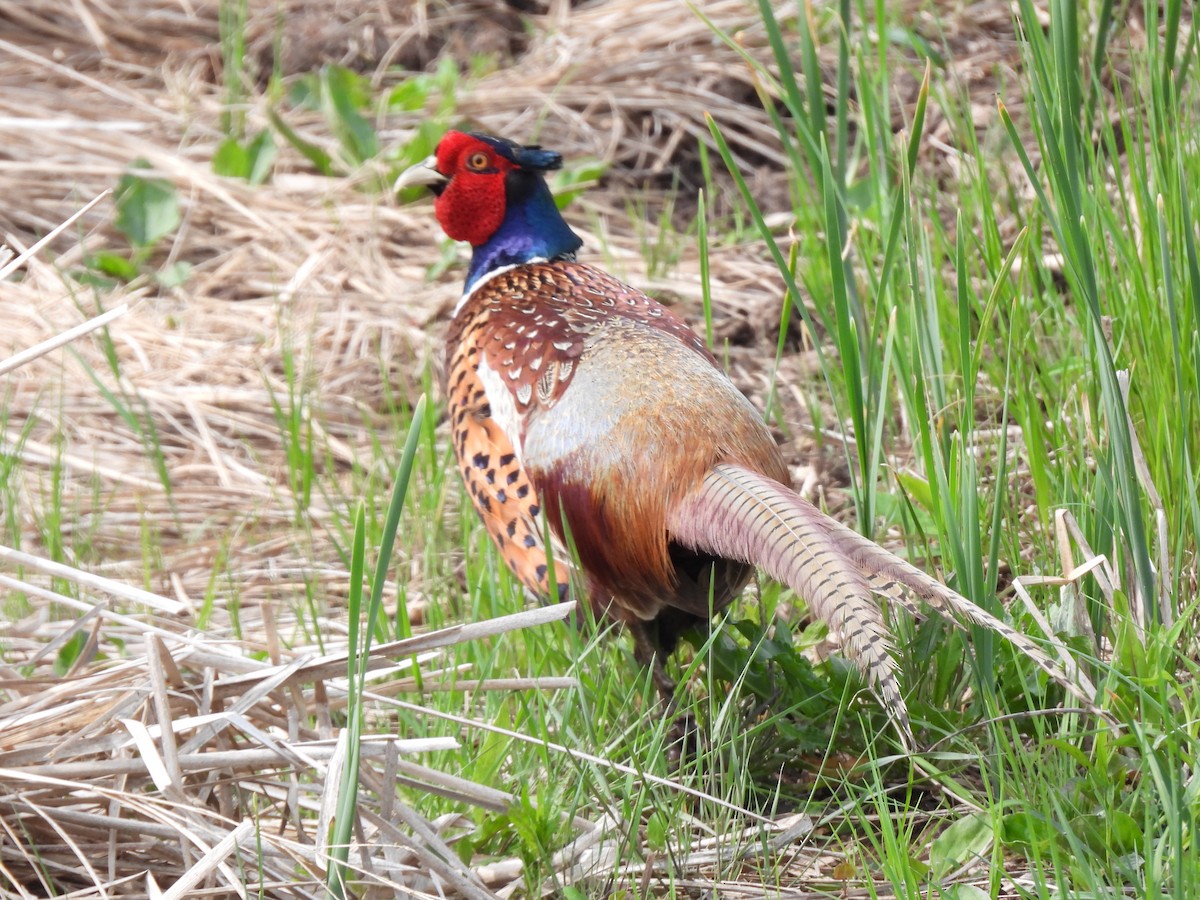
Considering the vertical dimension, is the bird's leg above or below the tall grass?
below

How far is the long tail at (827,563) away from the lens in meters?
1.59

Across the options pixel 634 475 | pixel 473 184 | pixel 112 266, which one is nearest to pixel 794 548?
pixel 634 475

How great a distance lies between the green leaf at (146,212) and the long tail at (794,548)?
3.07 metres

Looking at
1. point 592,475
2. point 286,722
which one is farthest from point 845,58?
point 286,722

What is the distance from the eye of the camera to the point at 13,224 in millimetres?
4629

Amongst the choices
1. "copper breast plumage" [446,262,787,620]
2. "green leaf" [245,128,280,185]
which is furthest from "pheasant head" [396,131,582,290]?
"green leaf" [245,128,280,185]

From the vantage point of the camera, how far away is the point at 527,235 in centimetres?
303

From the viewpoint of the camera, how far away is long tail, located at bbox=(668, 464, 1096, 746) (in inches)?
62.7

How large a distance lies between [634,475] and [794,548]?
44 centimetres

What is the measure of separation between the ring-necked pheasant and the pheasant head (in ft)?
0.52

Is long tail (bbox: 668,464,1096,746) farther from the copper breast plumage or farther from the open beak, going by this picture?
the open beak

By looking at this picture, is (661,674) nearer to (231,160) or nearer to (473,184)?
(473,184)

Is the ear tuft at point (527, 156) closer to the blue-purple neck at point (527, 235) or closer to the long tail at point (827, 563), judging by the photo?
the blue-purple neck at point (527, 235)

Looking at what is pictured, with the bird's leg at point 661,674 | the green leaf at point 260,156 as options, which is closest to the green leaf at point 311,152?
the green leaf at point 260,156
